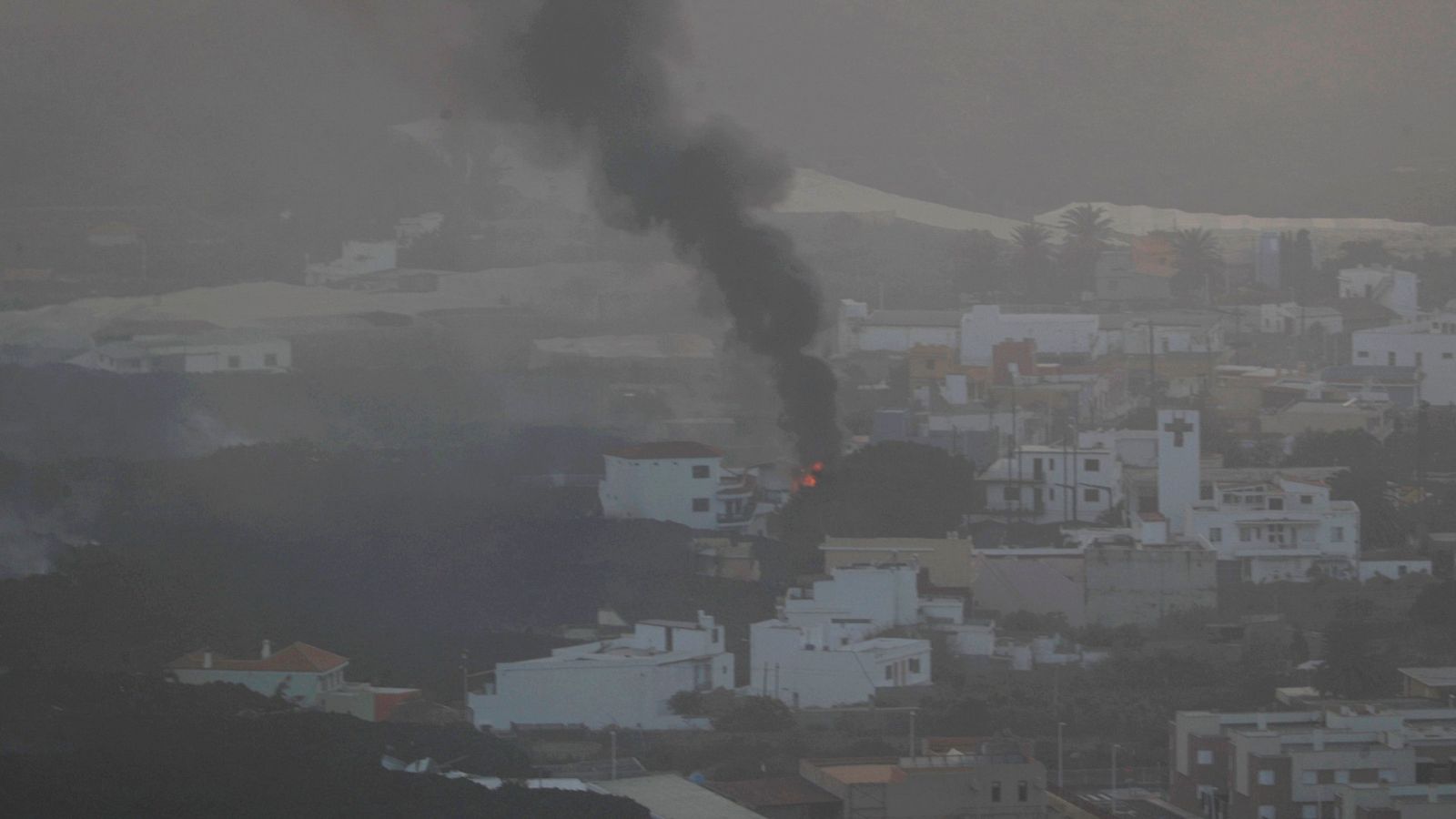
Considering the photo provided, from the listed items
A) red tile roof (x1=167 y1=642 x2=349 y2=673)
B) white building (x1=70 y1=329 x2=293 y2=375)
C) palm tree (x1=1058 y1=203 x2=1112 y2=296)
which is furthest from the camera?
palm tree (x1=1058 y1=203 x2=1112 y2=296)

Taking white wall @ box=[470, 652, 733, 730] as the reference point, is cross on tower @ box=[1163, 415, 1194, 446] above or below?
above

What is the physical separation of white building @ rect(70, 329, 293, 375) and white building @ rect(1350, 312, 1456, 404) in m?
8.69

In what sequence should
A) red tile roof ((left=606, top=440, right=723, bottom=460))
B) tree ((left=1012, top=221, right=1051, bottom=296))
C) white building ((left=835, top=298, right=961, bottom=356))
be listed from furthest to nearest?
tree ((left=1012, top=221, right=1051, bottom=296)), white building ((left=835, top=298, right=961, bottom=356)), red tile roof ((left=606, top=440, right=723, bottom=460))

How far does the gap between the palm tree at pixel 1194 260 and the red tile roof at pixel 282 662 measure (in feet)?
53.6

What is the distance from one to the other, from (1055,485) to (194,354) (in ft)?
21.0

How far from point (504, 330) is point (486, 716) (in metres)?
11.2

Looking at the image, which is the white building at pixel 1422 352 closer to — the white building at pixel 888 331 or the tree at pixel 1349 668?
the white building at pixel 888 331

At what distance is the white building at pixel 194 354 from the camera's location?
1925 centimetres

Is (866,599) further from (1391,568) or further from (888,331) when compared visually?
(888,331)

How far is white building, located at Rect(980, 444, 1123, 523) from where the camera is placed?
16.9m

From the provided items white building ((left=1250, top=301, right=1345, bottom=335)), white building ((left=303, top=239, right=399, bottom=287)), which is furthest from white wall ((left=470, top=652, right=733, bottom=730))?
white building ((left=1250, top=301, right=1345, bottom=335))

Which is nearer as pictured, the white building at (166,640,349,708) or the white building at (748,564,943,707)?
the white building at (166,640,349,708)

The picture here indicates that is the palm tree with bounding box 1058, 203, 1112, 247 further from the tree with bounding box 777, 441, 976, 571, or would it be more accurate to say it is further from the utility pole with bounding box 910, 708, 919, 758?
the utility pole with bounding box 910, 708, 919, 758

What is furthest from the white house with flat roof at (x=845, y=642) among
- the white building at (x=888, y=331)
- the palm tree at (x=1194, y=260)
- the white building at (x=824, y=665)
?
the palm tree at (x=1194, y=260)
